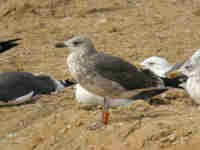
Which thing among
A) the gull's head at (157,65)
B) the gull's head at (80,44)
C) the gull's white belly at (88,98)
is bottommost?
the gull's head at (157,65)

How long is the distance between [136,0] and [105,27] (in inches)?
83.4

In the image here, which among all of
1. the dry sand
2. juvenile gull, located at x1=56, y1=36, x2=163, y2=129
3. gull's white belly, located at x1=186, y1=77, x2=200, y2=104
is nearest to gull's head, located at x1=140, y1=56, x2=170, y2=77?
the dry sand

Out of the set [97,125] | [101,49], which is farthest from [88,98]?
[101,49]

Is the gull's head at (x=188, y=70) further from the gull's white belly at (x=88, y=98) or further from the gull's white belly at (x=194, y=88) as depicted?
the gull's white belly at (x=88, y=98)

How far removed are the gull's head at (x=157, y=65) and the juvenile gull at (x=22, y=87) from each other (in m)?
1.75

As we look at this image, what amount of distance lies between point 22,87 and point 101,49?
3173 mm

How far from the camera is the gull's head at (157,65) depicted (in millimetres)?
8516

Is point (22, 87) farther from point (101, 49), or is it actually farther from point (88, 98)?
point (101, 49)

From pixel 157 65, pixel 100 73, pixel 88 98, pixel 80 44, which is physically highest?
pixel 80 44

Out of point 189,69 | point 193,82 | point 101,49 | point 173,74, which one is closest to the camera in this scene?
point 193,82

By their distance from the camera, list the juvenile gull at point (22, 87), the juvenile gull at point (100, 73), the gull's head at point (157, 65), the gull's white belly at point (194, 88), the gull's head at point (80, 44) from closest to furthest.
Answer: the juvenile gull at point (100, 73)
the gull's head at point (80, 44)
the gull's white belly at point (194, 88)
the juvenile gull at point (22, 87)
the gull's head at point (157, 65)

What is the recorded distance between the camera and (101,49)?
33.3 feet

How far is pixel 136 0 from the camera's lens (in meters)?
13.4

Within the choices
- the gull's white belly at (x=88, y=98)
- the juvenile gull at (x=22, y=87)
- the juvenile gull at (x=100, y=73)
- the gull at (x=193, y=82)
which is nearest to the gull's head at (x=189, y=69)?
the gull at (x=193, y=82)
